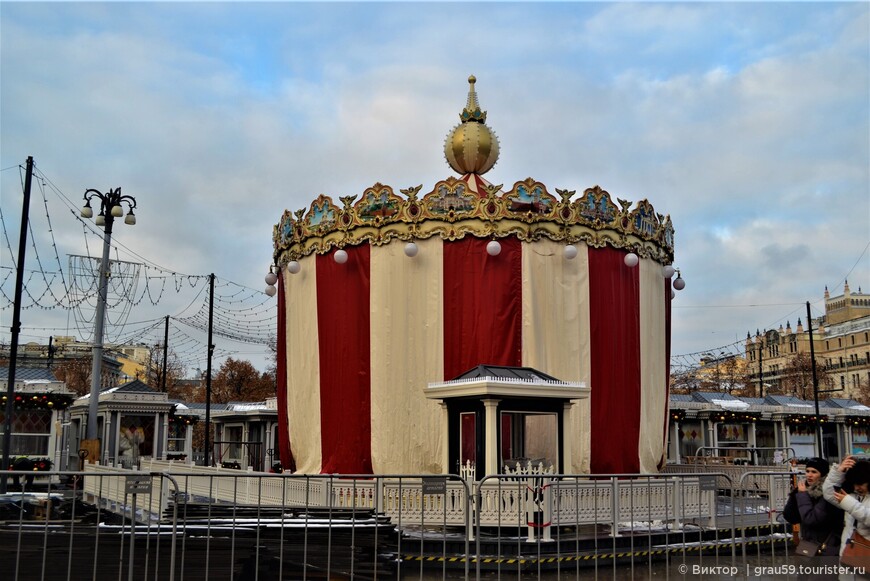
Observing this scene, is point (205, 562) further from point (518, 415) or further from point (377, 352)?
point (377, 352)

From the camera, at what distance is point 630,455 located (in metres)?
17.6

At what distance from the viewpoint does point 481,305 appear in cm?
1694

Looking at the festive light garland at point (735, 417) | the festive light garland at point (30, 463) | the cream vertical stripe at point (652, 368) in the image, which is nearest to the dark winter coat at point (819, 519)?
the cream vertical stripe at point (652, 368)

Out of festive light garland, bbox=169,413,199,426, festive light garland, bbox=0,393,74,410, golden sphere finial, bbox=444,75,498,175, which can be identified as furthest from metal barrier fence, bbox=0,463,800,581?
festive light garland, bbox=169,413,199,426

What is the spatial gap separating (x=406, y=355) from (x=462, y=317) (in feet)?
4.87

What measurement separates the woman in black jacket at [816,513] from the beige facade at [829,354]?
5337 cm

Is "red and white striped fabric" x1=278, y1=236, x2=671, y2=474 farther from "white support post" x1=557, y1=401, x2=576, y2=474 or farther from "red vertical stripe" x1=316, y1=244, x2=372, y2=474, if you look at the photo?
"white support post" x1=557, y1=401, x2=576, y2=474

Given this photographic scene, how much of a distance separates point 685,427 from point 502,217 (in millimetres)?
20581

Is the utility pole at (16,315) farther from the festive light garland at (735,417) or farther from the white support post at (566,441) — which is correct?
the festive light garland at (735,417)

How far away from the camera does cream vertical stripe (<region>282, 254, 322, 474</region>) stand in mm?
18312

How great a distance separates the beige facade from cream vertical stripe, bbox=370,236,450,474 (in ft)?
150

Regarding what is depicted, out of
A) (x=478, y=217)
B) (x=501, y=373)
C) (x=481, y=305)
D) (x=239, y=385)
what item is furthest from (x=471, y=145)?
(x=239, y=385)

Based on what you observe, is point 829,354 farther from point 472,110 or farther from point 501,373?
point 501,373

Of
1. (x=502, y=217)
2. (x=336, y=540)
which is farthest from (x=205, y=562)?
(x=502, y=217)
